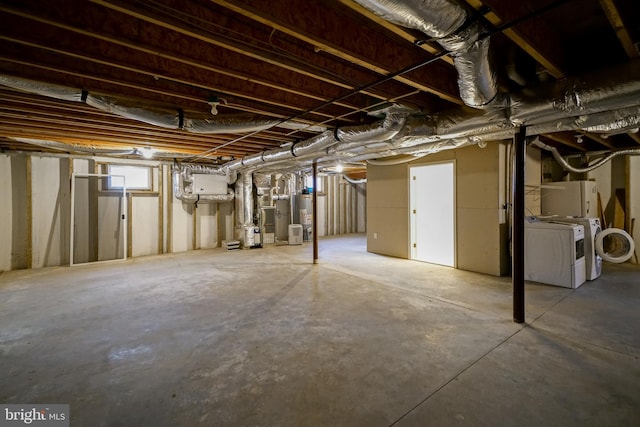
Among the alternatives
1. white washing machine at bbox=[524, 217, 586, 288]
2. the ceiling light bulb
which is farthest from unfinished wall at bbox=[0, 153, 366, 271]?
white washing machine at bbox=[524, 217, 586, 288]

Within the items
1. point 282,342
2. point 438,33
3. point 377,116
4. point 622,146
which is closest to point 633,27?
point 438,33

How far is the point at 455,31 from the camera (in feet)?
5.00

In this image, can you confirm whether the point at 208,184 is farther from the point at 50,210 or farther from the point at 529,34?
the point at 529,34

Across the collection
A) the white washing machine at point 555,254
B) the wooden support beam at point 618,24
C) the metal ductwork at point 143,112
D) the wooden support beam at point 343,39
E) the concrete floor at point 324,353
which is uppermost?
the wooden support beam at point 343,39

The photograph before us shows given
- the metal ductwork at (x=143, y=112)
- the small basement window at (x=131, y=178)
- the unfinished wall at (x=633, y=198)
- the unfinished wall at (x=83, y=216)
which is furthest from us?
the small basement window at (x=131, y=178)

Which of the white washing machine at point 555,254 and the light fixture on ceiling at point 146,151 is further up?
the light fixture on ceiling at point 146,151

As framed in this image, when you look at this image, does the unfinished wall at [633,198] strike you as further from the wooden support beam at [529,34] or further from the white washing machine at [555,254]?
the wooden support beam at [529,34]

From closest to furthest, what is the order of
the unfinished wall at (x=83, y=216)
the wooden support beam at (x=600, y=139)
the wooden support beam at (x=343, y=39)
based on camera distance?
the wooden support beam at (x=343, y=39), the wooden support beam at (x=600, y=139), the unfinished wall at (x=83, y=216)

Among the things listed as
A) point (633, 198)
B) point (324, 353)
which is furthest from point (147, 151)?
point (633, 198)

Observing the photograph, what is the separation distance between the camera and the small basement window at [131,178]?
579cm

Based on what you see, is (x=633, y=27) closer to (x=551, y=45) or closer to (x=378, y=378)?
(x=551, y=45)

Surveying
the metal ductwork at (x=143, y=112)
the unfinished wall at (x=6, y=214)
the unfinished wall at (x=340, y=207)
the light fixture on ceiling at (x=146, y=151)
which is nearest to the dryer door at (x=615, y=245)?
the metal ductwork at (x=143, y=112)

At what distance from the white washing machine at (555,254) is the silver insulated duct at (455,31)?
8.43ft

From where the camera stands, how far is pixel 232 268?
16.3 ft
